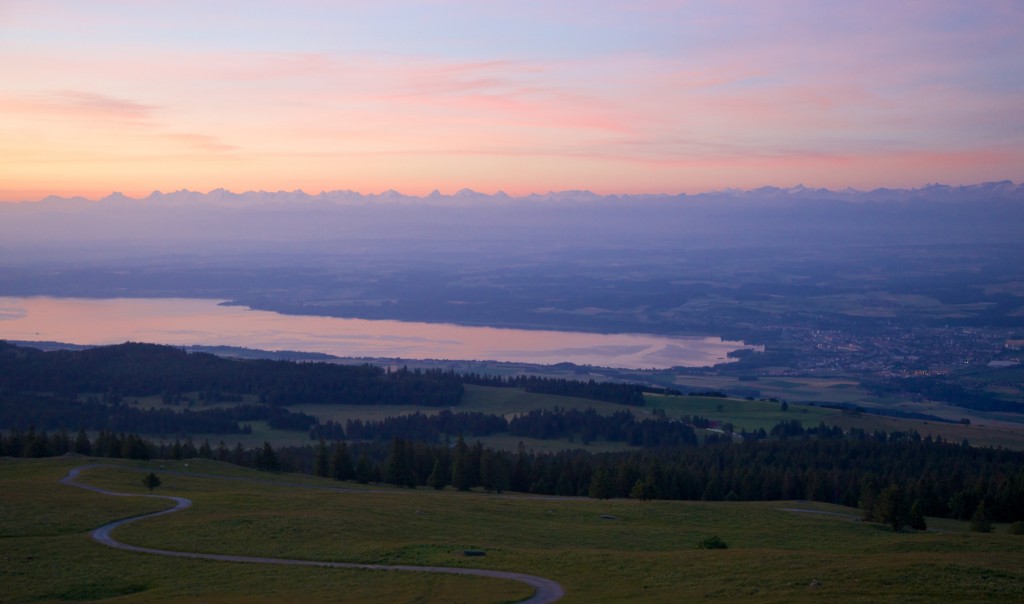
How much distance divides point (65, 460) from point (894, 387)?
331ft

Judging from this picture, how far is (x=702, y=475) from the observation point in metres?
55.9

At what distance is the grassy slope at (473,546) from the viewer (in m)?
23.1

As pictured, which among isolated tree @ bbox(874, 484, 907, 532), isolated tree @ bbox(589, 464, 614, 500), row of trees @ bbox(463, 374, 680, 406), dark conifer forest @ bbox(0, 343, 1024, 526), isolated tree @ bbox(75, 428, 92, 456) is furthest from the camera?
row of trees @ bbox(463, 374, 680, 406)

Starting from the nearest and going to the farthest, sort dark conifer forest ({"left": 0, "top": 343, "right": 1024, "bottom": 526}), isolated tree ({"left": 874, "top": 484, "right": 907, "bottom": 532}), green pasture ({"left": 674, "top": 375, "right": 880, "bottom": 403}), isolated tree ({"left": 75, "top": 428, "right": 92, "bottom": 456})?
isolated tree ({"left": 874, "top": 484, "right": 907, "bottom": 532}) → dark conifer forest ({"left": 0, "top": 343, "right": 1024, "bottom": 526}) → isolated tree ({"left": 75, "top": 428, "right": 92, "bottom": 456}) → green pasture ({"left": 674, "top": 375, "right": 880, "bottom": 403})

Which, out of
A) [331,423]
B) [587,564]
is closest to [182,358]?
[331,423]

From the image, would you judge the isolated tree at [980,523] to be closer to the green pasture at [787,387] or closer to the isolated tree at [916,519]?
the isolated tree at [916,519]

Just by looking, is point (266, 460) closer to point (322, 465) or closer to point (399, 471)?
point (322, 465)

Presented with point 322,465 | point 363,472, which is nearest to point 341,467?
point 363,472

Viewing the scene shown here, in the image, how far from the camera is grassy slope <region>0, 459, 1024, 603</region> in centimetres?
2312

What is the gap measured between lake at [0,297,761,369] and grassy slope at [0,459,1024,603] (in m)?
102

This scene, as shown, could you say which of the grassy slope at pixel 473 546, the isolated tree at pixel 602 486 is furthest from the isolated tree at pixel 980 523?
the isolated tree at pixel 602 486

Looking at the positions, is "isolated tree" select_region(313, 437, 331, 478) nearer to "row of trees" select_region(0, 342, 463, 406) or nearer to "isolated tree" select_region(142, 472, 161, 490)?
"isolated tree" select_region(142, 472, 161, 490)

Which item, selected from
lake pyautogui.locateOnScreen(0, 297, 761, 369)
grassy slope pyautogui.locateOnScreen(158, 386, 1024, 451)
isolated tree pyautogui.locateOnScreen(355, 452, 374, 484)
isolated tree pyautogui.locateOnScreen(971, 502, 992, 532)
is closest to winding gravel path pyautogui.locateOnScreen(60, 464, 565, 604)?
isolated tree pyautogui.locateOnScreen(355, 452, 374, 484)

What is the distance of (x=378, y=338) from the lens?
566 ft
